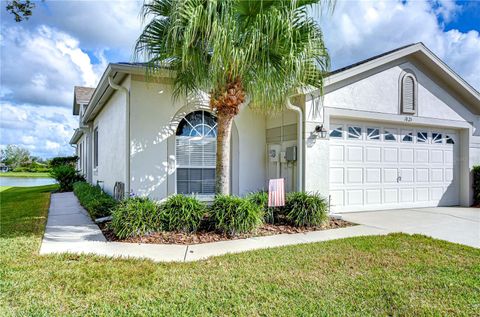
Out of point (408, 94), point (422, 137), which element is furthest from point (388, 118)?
point (422, 137)

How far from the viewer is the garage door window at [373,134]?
35.6ft

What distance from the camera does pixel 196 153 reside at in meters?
9.62

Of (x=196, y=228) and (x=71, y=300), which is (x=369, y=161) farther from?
(x=71, y=300)

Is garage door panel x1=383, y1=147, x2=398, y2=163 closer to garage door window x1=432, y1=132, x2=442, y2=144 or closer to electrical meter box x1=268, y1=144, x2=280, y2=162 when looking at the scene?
garage door window x1=432, y1=132, x2=442, y2=144

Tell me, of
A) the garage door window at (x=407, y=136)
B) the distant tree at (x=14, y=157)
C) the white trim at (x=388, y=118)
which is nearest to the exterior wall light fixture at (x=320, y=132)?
the white trim at (x=388, y=118)

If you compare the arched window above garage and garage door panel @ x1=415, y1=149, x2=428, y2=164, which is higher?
the arched window above garage

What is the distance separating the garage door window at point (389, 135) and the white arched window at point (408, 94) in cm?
82

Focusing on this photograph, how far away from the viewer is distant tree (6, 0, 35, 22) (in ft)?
17.9

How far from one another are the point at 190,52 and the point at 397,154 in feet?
27.8

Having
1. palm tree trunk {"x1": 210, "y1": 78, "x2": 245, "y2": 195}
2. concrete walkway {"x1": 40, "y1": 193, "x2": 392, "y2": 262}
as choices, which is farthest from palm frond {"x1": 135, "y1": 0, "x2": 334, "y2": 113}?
concrete walkway {"x1": 40, "y1": 193, "x2": 392, "y2": 262}

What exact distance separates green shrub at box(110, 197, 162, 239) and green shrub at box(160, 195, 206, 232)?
0.52 ft

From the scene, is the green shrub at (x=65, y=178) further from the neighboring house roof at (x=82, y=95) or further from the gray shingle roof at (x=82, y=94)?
the gray shingle roof at (x=82, y=94)

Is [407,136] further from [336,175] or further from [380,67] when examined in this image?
[336,175]

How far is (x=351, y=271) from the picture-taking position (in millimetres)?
4859
